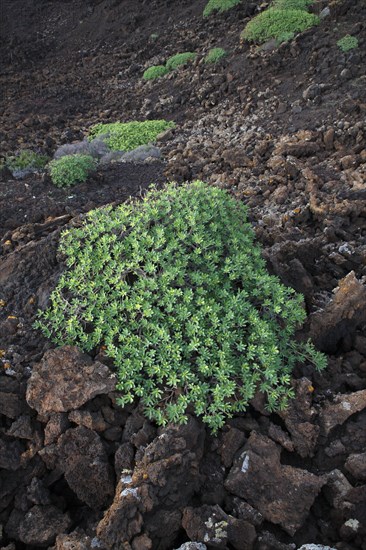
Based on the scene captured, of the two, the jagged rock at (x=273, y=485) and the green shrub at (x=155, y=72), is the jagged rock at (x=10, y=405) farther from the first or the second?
the green shrub at (x=155, y=72)

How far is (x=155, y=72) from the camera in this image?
13.4 m

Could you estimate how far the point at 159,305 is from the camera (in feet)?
12.0

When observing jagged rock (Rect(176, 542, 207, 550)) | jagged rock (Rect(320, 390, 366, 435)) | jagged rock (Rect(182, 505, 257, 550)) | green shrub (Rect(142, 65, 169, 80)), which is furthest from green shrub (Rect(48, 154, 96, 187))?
green shrub (Rect(142, 65, 169, 80))

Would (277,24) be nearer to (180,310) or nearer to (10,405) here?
(180,310)

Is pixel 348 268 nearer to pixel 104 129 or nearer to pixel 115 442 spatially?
pixel 115 442

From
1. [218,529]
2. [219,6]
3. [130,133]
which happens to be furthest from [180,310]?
[219,6]

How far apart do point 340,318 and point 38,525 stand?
250cm

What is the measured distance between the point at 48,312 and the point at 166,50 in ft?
41.7

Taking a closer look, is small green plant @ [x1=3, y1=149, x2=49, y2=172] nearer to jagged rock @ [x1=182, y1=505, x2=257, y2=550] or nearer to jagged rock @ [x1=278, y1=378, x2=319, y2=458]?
jagged rock @ [x1=278, y1=378, x2=319, y2=458]

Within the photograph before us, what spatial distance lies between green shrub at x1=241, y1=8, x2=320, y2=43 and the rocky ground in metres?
2.44

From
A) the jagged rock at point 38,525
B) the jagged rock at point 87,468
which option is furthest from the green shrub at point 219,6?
the jagged rock at point 38,525

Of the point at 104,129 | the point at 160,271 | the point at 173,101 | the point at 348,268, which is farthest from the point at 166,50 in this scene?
the point at 160,271

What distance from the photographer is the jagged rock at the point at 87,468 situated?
3.25 meters

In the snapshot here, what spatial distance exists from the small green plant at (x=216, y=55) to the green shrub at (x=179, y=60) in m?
0.85
